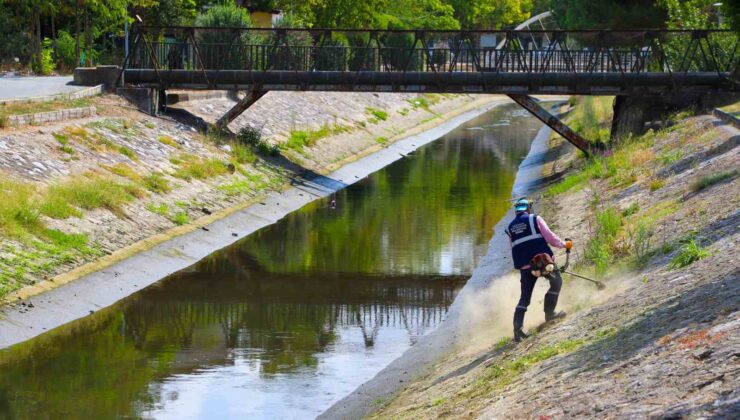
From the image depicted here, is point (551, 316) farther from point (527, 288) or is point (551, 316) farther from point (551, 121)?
point (551, 121)

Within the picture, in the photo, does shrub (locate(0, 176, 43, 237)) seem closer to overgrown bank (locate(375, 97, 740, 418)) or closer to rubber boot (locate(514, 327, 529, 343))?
overgrown bank (locate(375, 97, 740, 418))

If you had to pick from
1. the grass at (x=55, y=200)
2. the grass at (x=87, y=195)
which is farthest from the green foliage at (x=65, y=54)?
the grass at (x=87, y=195)

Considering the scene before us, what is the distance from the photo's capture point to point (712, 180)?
26.2 metres

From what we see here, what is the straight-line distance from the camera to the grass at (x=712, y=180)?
26.0 m

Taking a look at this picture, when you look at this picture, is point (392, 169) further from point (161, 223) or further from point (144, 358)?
point (144, 358)

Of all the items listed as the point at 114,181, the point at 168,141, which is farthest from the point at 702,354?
the point at 168,141

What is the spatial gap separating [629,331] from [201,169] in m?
24.2

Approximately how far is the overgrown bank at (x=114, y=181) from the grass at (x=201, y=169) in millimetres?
42

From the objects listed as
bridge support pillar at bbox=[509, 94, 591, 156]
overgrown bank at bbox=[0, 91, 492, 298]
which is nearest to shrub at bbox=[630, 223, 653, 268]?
overgrown bank at bbox=[0, 91, 492, 298]

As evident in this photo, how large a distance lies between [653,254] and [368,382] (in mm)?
5549

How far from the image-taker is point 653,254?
20969 millimetres

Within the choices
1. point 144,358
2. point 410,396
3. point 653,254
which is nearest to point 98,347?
point 144,358

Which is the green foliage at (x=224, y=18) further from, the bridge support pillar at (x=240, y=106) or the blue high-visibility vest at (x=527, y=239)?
the blue high-visibility vest at (x=527, y=239)

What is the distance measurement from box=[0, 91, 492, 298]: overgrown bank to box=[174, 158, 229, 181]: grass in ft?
0.14
